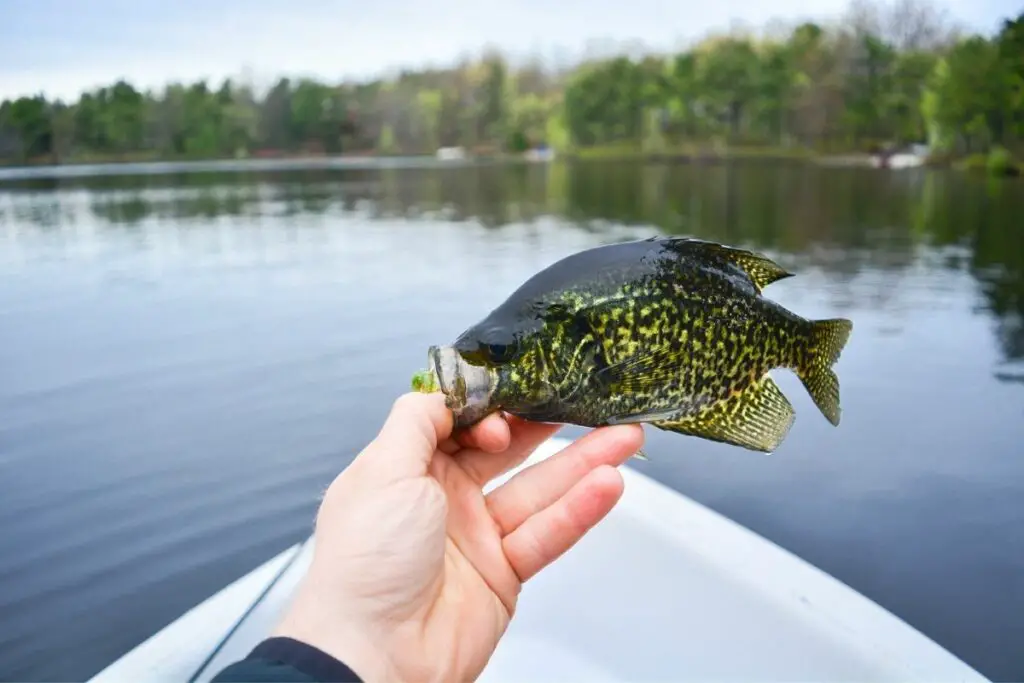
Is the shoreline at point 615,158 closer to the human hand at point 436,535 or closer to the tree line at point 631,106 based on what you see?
the tree line at point 631,106

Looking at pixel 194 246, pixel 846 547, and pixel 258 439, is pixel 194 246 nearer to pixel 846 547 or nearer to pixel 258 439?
pixel 258 439

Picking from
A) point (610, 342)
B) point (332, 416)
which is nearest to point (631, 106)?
point (332, 416)

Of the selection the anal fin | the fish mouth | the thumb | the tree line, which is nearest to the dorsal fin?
the anal fin

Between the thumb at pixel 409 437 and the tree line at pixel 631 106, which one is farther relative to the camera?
the tree line at pixel 631 106

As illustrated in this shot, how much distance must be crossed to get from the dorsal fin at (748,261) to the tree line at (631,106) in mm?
50695

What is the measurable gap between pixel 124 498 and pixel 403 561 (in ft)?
20.7

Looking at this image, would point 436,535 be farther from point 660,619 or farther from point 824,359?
point 660,619

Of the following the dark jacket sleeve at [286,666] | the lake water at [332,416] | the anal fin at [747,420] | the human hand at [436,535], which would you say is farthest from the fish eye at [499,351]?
the lake water at [332,416]

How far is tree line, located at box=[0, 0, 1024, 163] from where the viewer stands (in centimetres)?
5919

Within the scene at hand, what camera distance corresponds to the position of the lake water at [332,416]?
6.31 metres

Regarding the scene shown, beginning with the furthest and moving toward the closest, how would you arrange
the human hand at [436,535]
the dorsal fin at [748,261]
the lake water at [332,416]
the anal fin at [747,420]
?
the lake water at [332,416] < the anal fin at [747,420] < the dorsal fin at [748,261] < the human hand at [436,535]

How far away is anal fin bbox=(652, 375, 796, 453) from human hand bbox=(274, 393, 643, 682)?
257 mm

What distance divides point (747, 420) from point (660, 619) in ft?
5.57

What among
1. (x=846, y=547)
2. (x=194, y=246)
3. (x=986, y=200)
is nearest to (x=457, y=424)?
(x=846, y=547)
